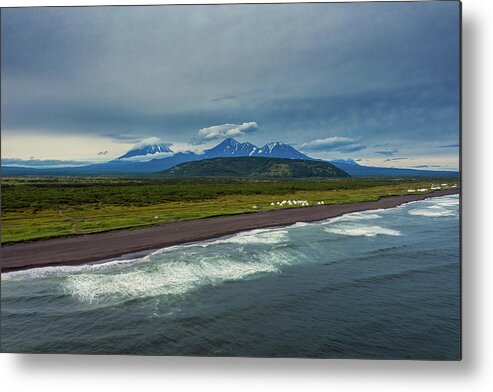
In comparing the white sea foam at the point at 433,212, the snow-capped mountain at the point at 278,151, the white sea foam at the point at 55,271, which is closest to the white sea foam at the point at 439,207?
the white sea foam at the point at 433,212

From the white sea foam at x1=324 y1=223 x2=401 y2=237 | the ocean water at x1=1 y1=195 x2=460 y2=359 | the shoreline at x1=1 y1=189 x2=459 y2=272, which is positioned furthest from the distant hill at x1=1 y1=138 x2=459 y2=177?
the white sea foam at x1=324 y1=223 x2=401 y2=237

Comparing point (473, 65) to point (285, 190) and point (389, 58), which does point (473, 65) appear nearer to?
point (389, 58)

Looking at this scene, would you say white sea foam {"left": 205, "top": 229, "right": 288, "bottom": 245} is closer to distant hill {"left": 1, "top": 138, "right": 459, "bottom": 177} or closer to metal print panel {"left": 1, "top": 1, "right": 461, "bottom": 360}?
metal print panel {"left": 1, "top": 1, "right": 461, "bottom": 360}

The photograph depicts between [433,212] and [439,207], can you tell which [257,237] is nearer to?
[433,212]

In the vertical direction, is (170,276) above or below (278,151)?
below

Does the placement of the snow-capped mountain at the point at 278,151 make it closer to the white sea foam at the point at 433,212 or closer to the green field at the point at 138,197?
the green field at the point at 138,197

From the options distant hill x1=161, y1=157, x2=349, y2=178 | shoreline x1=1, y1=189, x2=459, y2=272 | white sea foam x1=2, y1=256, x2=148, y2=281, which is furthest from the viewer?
distant hill x1=161, y1=157, x2=349, y2=178

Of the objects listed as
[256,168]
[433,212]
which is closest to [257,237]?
[256,168]
